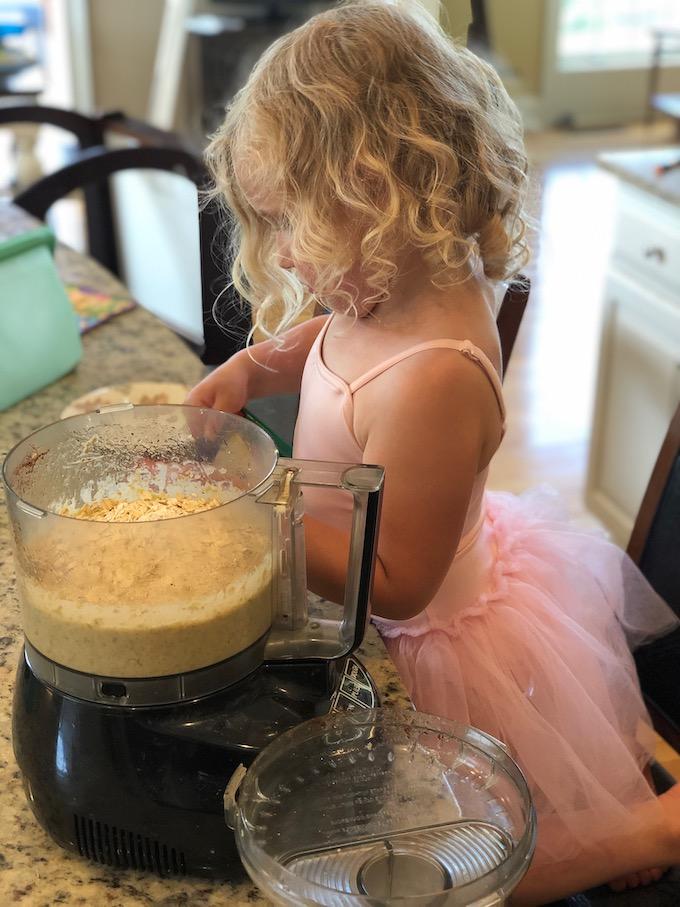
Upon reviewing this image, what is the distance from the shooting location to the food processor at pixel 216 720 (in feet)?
1.89

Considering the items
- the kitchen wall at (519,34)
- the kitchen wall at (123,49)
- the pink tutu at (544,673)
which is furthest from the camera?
the kitchen wall at (519,34)

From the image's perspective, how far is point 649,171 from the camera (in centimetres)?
221

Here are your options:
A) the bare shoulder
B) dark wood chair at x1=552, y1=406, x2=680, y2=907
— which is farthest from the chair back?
the bare shoulder

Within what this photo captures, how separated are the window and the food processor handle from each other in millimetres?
6540

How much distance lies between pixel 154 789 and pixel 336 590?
21 centimetres

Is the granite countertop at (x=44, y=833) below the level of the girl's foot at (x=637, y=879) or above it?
above

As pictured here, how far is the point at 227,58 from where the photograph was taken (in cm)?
545

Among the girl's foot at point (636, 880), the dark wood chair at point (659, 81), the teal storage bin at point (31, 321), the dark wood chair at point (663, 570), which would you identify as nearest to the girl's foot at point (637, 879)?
the girl's foot at point (636, 880)

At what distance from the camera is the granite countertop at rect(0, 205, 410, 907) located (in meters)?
0.61

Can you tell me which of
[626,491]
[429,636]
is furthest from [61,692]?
[626,491]

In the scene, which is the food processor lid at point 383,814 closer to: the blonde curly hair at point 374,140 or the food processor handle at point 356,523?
the food processor handle at point 356,523

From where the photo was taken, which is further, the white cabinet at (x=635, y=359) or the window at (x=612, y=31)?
the window at (x=612, y=31)

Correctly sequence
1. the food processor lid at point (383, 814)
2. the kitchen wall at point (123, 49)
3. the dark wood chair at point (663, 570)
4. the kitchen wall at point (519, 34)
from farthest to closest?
the kitchen wall at point (519, 34) < the kitchen wall at point (123, 49) < the dark wood chair at point (663, 570) < the food processor lid at point (383, 814)

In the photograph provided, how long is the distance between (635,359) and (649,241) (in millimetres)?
262
